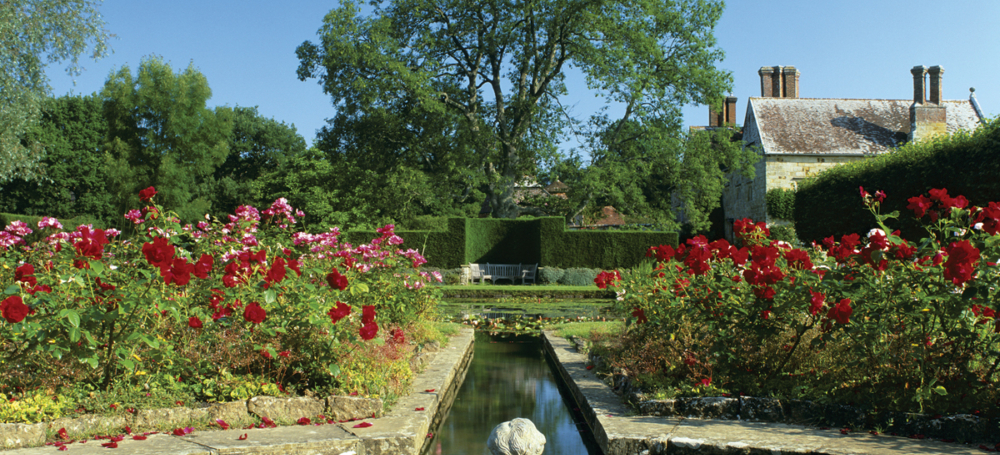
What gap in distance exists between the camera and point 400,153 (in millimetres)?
19562

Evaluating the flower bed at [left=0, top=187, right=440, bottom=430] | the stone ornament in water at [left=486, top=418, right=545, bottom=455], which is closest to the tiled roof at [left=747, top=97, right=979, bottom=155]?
the stone ornament in water at [left=486, top=418, right=545, bottom=455]

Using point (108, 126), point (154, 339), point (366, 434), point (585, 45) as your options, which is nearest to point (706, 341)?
point (366, 434)

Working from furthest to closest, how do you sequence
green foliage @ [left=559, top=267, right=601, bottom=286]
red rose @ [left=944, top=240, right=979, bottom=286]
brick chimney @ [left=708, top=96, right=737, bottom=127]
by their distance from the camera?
1. brick chimney @ [left=708, top=96, right=737, bottom=127]
2. green foliage @ [left=559, top=267, right=601, bottom=286]
3. red rose @ [left=944, top=240, right=979, bottom=286]

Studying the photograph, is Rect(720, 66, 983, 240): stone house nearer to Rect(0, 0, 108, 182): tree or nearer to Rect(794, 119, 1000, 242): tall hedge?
Rect(794, 119, 1000, 242): tall hedge

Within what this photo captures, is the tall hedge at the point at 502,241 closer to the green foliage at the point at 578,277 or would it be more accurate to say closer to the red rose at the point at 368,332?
the green foliage at the point at 578,277

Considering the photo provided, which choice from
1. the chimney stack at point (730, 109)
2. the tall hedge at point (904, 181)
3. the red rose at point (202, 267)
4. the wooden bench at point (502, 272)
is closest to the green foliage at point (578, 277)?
the wooden bench at point (502, 272)

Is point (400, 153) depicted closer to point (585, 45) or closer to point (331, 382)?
point (585, 45)

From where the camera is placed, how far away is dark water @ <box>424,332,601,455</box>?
13.5 ft

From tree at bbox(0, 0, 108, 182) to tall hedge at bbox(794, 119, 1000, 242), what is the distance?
19.1 meters

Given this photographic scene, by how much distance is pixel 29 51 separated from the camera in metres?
15.1

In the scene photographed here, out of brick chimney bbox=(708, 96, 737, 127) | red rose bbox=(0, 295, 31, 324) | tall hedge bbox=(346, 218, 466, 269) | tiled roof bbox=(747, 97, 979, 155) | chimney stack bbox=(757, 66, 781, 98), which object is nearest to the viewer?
red rose bbox=(0, 295, 31, 324)

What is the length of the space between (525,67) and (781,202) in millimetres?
11205

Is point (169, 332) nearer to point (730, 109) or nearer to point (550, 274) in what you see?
point (550, 274)

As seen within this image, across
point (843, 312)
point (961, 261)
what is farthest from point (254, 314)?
point (961, 261)
